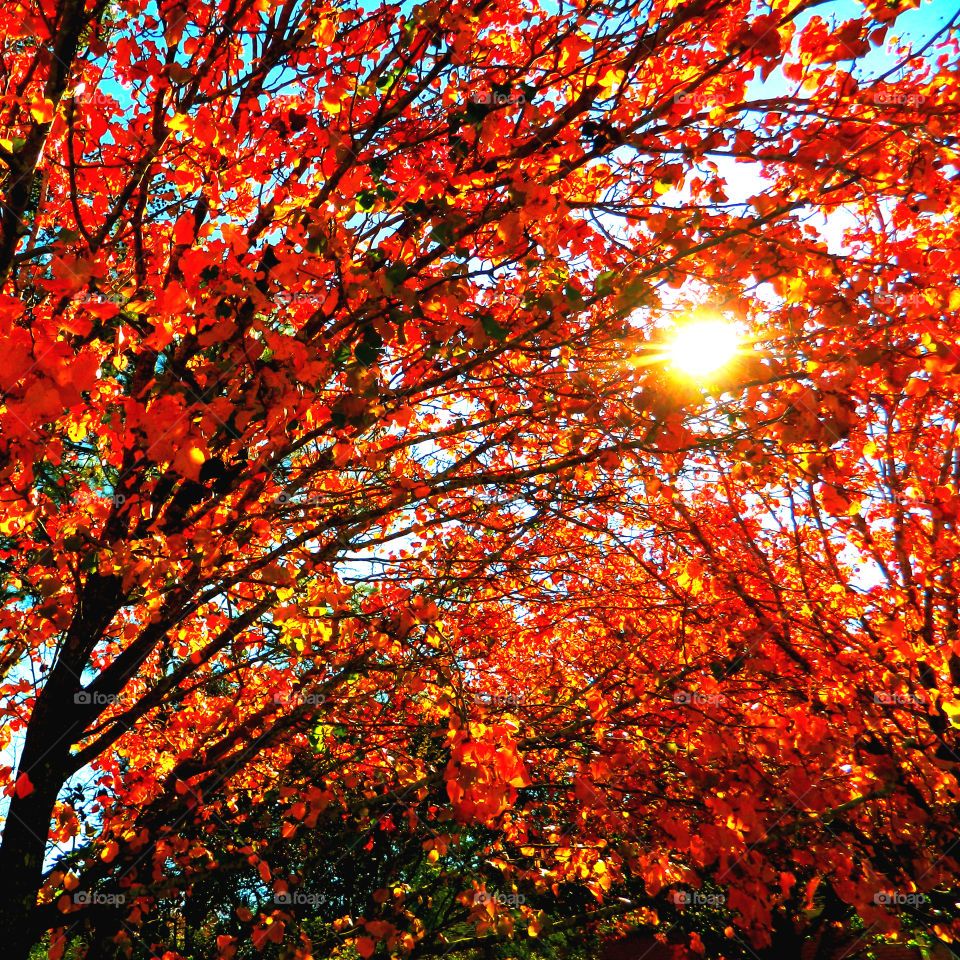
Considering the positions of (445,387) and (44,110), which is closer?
(44,110)

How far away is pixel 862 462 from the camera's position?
6453 mm

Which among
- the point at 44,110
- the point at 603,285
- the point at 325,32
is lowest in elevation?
the point at 603,285

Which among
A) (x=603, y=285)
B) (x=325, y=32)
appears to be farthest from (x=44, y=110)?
(x=603, y=285)

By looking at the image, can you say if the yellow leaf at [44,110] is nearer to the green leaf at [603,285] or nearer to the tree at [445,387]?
the tree at [445,387]

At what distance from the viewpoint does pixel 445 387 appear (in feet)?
16.6

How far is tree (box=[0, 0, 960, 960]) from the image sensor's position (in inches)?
130

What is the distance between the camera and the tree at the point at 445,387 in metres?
3.31

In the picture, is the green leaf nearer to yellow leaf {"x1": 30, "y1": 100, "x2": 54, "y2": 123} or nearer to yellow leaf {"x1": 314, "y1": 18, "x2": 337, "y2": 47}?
yellow leaf {"x1": 314, "y1": 18, "x2": 337, "y2": 47}

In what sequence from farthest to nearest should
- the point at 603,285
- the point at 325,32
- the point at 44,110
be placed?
the point at 325,32 < the point at 603,285 < the point at 44,110

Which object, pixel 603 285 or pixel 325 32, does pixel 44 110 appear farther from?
pixel 603 285

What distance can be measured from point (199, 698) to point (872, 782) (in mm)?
7237

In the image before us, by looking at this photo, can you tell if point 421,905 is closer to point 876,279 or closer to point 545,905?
point 545,905

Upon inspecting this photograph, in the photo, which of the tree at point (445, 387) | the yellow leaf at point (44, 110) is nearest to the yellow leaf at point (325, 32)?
the tree at point (445, 387)

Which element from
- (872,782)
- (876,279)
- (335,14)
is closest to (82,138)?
(335,14)
